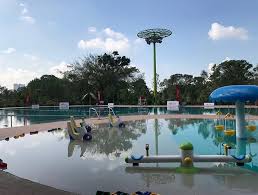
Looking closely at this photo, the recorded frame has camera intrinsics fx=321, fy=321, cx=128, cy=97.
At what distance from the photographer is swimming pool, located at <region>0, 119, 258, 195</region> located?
6344 mm

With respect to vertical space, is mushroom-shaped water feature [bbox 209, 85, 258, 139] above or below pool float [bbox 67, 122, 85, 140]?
above

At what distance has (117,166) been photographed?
8.24 metres

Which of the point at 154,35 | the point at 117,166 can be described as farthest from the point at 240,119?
the point at 154,35

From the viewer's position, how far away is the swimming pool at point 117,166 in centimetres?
634

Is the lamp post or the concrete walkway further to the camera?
the lamp post

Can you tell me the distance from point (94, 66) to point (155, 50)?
9559mm

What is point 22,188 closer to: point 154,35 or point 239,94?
point 239,94

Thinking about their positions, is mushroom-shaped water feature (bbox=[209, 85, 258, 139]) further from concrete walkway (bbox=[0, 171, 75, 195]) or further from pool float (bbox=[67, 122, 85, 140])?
concrete walkway (bbox=[0, 171, 75, 195])

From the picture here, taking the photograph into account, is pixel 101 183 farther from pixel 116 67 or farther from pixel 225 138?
pixel 116 67

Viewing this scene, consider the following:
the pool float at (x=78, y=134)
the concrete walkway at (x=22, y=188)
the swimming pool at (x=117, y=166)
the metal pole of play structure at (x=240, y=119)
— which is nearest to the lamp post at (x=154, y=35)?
the pool float at (x=78, y=134)

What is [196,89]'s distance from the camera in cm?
5016

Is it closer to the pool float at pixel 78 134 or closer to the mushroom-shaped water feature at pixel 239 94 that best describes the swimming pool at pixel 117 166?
the pool float at pixel 78 134

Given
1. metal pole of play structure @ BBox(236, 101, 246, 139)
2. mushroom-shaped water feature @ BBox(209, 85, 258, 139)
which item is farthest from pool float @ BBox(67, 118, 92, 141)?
metal pole of play structure @ BBox(236, 101, 246, 139)

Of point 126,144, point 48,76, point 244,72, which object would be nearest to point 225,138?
point 126,144
